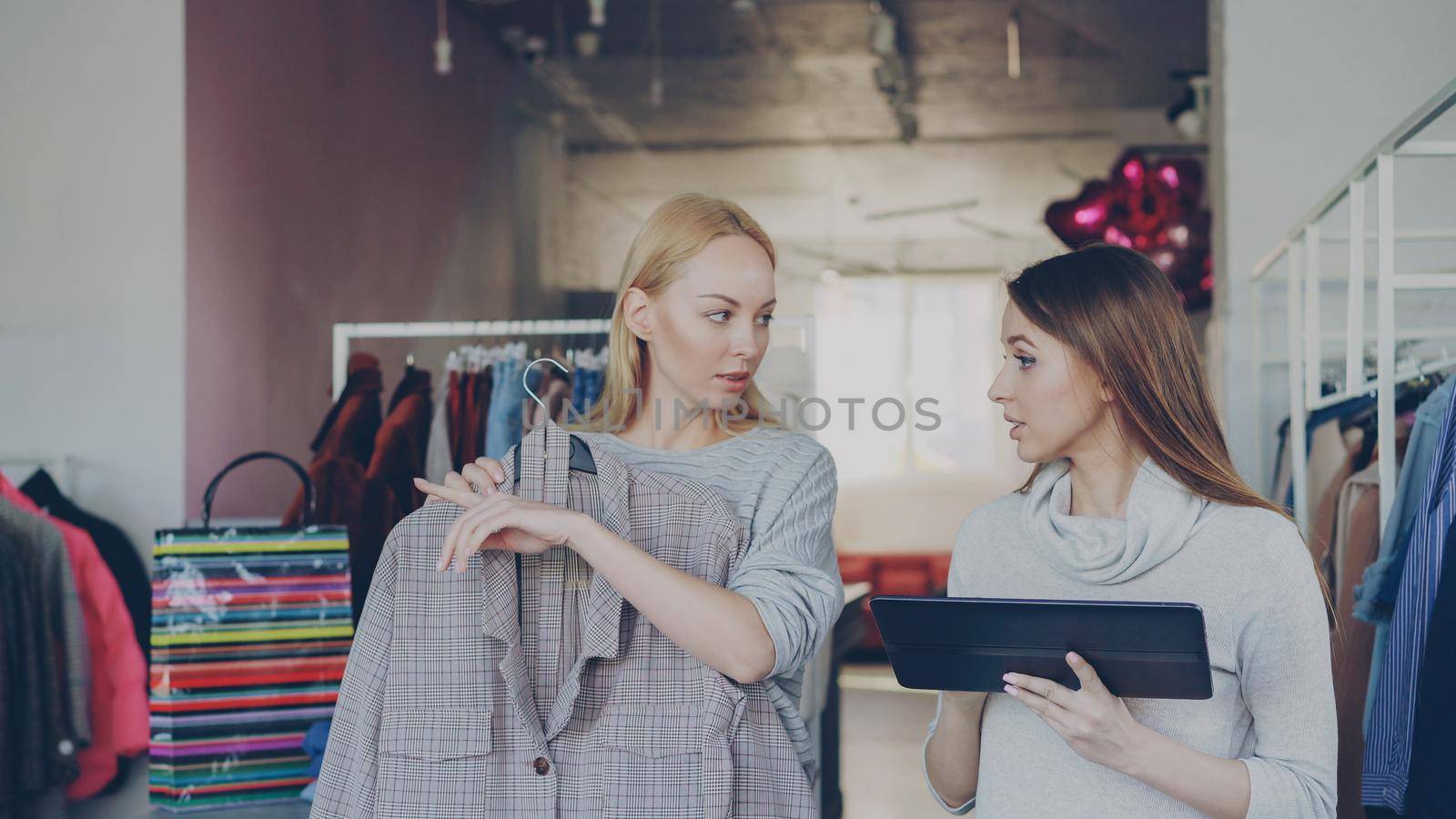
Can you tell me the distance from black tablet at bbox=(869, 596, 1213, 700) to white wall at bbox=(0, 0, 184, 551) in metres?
2.66

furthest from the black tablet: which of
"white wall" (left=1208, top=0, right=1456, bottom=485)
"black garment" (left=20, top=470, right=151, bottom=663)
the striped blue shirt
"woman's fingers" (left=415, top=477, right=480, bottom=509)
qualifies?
"white wall" (left=1208, top=0, right=1456, bottom=485)

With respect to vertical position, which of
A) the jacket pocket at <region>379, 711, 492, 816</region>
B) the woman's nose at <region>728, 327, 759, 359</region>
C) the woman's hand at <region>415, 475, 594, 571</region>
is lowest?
the jacket pocket at <region>379, 711, 492, 816</region>

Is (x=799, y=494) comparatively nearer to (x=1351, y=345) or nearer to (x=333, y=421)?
(x=1351, y=345)

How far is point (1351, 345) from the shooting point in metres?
2.38

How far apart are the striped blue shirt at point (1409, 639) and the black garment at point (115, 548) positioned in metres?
2.72

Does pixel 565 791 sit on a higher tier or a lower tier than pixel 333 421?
lower

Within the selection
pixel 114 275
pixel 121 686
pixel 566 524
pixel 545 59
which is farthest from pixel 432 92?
pixel 566 524

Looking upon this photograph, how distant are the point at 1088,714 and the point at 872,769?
4.64 m

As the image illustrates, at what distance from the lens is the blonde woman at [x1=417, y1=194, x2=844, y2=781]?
1380mm

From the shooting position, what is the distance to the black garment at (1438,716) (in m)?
1.65

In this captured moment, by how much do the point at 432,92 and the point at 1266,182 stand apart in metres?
4.31

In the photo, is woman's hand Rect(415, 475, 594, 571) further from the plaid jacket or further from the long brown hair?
the long brown hair

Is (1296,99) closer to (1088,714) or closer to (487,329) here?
(487,329)

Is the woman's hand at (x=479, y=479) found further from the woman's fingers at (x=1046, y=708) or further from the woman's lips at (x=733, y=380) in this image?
the woman's fingers at (x=1046, y=708)
